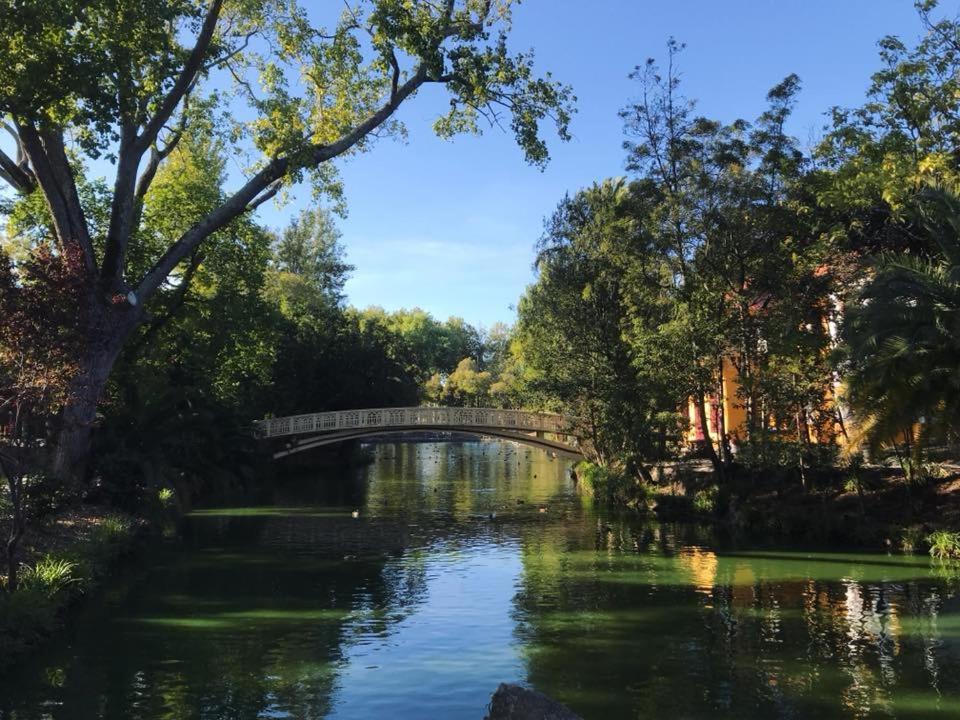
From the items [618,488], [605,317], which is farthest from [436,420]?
[605,317]

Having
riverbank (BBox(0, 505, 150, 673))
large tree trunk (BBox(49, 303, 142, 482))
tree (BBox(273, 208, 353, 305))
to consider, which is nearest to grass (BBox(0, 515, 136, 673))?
riverbank (BBox(0, 505, 150, 673))

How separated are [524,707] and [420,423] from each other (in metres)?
31.0

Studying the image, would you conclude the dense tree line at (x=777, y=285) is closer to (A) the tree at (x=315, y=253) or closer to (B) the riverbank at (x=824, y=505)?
(B) the riverbank at (x=824, y=505)

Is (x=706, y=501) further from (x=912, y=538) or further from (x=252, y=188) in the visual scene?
(x=252, y=188)

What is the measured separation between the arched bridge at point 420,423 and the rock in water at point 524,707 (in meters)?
29.8

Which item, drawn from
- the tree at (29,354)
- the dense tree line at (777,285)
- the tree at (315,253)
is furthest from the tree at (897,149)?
the tree at (315,253)

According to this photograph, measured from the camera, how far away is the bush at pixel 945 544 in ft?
60.6

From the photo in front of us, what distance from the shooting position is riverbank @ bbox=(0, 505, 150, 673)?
11.3 m

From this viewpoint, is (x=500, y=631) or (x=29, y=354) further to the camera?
(x=500, y=631)

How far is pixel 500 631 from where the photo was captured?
1326 cm

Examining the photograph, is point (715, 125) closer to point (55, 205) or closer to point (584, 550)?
point (584, 550)

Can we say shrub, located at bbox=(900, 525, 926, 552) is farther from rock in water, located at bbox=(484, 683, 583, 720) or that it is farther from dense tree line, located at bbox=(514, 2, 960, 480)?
rock in water, located at bbox=(484, 683, 583, 720)

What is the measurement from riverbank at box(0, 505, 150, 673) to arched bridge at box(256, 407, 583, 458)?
651 inches

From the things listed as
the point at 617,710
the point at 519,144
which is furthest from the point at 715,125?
the point at 617,710
